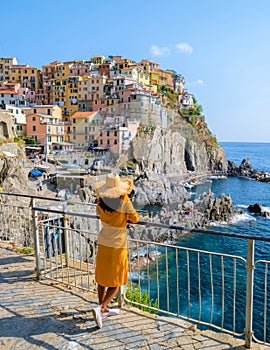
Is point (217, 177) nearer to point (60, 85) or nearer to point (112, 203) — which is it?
point (60, 85)

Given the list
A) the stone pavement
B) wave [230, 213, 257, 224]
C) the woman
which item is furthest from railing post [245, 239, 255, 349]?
wave [230, 213, 257, 224]

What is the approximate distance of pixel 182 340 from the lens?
9.49 feet

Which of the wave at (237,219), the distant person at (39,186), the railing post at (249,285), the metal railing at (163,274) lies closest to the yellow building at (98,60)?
the distant person at (39,186)

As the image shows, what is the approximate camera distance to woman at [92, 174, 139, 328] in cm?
302

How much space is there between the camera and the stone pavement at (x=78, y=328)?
2.84 metres

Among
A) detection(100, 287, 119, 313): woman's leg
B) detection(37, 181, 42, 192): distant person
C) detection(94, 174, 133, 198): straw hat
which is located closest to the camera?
detection(94, 174, 133, 198): straw hat

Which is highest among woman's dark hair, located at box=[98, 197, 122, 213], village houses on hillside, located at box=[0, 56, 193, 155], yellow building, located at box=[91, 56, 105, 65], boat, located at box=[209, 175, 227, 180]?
yellow building, located at box=[91, 56, 105, 65]

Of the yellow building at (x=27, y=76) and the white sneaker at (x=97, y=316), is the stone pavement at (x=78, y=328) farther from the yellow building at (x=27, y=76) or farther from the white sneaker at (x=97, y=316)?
the yellow building at (x=27, y=76)

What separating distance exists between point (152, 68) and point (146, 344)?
78.8 m

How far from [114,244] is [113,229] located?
0.51 feet

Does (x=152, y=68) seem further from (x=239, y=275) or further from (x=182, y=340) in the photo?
(x=182, y=340)

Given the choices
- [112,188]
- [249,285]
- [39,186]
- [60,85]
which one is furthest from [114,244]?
[60,85]

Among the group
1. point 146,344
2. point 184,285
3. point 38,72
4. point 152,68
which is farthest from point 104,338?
point 152,68

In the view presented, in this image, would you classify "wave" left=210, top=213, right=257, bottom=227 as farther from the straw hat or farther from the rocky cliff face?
the straw hat
